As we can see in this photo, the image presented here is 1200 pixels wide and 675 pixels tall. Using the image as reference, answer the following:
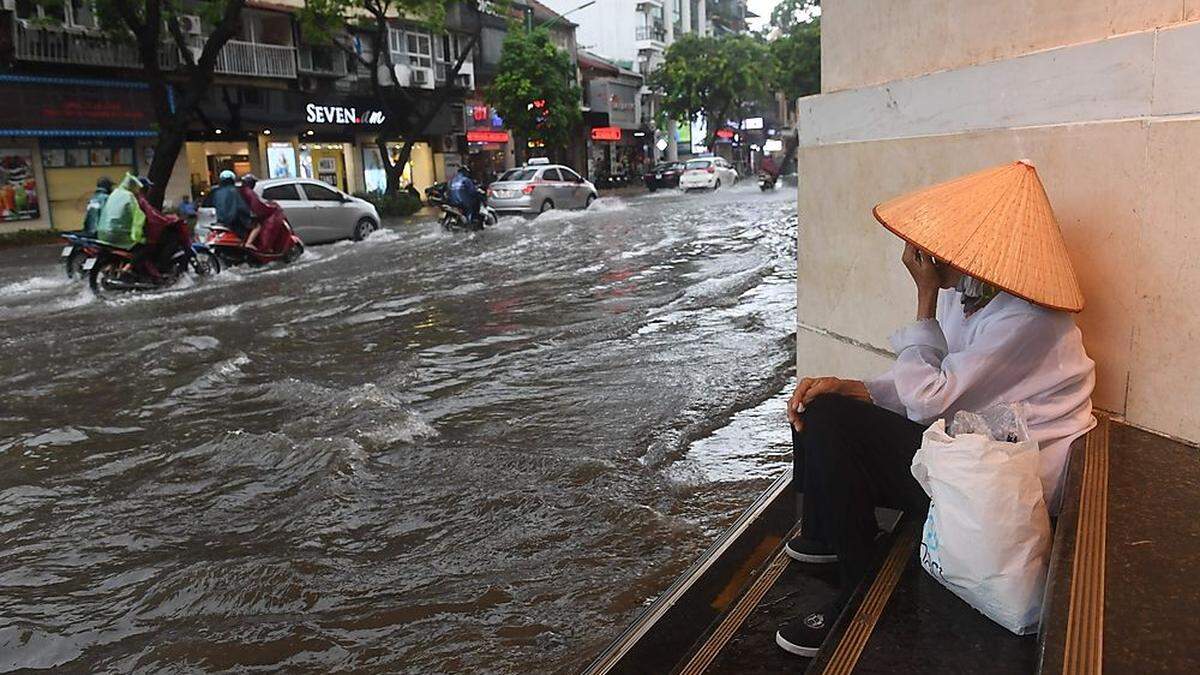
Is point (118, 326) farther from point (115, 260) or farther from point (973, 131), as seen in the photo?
point (973, 131)

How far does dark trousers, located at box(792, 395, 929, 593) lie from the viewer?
8.18ft

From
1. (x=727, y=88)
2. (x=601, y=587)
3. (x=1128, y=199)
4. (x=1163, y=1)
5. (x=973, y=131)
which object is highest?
(x=727, y=88)

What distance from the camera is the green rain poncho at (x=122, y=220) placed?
434 inches

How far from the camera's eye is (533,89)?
34625mm

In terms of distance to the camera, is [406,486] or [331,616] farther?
[406,486]

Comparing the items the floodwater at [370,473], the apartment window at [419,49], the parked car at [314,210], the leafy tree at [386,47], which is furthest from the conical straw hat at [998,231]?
the apartment window at [419,49]

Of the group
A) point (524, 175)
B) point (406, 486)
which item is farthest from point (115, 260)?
point (524, 175)

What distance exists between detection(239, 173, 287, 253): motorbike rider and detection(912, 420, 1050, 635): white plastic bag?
1316 cm

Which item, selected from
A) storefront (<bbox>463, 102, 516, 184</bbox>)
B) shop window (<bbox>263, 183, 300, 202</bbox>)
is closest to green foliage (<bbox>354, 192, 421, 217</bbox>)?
storefront (<bbox>463, 102, 516, 184</bbox>)

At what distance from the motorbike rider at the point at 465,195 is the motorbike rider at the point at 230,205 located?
6632mm

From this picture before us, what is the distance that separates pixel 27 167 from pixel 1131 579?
2492 centimetres

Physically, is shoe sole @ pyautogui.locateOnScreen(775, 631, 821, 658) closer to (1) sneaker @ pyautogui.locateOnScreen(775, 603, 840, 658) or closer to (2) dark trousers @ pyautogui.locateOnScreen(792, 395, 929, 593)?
(1) sneaker @ pyautogui.locateOnScreen(775, 603, 840, 658)

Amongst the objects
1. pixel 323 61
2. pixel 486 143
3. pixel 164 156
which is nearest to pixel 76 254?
pixel 164 156

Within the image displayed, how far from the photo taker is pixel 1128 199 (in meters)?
2.50
